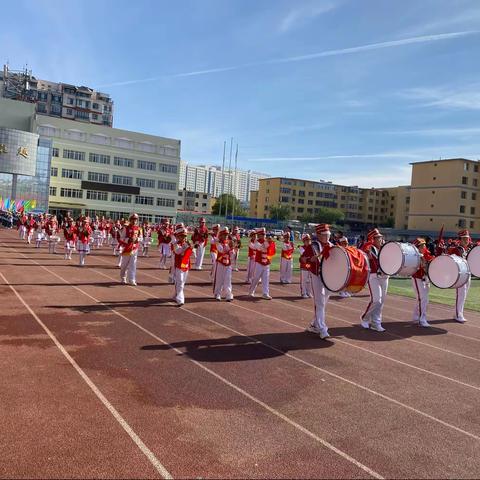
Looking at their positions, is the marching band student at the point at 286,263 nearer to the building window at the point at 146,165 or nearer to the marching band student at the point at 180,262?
the marching band student at the point at 180,262

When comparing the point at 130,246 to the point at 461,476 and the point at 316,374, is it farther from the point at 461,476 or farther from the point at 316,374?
the point at 461,476

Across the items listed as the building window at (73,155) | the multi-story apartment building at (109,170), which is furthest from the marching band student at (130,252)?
the building window at (73,155)

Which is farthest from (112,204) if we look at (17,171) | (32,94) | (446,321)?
(446,321)

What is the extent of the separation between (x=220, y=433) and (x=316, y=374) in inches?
102

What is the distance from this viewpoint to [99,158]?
258 ft

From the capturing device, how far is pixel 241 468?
4391 mm

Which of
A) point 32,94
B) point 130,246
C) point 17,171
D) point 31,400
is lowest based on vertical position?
point 31,400

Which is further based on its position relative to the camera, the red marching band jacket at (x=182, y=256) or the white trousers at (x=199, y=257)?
the white trousers at (x=199, y=257)

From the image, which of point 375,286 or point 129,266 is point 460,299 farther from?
point 129,266

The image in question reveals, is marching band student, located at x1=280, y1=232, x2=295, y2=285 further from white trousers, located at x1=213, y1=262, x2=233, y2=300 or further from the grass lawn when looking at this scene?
white trousers, located at x1=213, y1=262, x2=233, y2=300

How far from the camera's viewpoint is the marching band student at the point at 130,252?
15312 millimetres

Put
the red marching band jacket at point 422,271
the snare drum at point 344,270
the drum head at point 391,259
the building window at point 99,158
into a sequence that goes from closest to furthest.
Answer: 1. the snare drum at point 344,270
2. the drum head at point 391,259
3. the red marching band jacket at point 422,271
4. the building window at point 99,158

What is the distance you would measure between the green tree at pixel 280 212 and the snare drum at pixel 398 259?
342ft

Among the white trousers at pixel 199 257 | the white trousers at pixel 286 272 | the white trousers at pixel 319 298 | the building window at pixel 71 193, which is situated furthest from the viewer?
the building window at pixel 71 193
